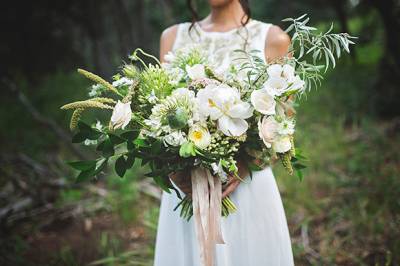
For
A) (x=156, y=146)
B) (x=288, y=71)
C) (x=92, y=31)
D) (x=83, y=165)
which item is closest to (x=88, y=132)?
(x=83, y=165)

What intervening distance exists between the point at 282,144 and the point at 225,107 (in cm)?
28

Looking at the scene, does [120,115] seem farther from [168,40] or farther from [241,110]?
[168,40]

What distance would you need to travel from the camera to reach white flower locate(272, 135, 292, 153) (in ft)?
4.59

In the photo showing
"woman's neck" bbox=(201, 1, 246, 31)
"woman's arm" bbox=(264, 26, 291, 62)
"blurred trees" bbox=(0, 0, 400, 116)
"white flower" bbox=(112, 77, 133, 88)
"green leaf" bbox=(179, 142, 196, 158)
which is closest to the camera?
"green leaf" bbox=(179, 142, 196, 158)

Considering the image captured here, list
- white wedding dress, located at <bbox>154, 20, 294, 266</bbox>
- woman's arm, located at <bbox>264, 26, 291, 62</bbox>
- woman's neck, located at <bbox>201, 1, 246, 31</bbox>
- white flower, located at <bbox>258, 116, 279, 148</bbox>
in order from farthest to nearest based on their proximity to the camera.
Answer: woman's neck, located at <bbox>201, 1, 246, 31</bbox>, woman's arm, located at <bbox>264, 26, 291, 62</bbox>, white wedding dress, located at <bbox>154, 20, 294, 266</bbox>, white flower, located at <bbox>258, 116, 279, 148</bbox>

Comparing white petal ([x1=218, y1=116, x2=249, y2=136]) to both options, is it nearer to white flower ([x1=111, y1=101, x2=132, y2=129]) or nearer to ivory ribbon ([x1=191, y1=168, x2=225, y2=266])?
ivory ribbon ([x1=191, y1=168, x2=225, y2=266])

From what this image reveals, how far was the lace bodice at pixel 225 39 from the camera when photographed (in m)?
2.04

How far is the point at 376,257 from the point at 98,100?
264 centimetres

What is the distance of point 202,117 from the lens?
1.35 meters

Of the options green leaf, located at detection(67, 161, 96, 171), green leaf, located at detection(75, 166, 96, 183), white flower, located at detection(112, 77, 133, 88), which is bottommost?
green leaf, located at detection(75, 166, 96, 183)

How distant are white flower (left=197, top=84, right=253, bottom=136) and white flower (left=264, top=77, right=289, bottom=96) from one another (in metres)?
0.10

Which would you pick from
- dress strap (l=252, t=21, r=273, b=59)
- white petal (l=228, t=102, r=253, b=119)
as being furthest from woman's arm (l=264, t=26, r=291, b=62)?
white petal (l=228, t=102, r=253, b=119)

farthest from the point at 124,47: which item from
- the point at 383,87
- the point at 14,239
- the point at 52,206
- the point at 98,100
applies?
the point at 98,100

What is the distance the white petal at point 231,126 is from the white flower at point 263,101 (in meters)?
0.08
